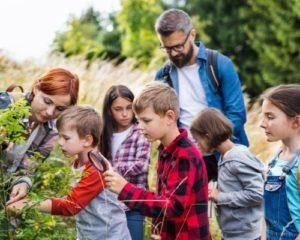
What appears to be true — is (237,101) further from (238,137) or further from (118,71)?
(118,71)

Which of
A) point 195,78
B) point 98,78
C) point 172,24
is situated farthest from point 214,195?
point 98,78

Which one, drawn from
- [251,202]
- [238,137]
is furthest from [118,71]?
[251,202]

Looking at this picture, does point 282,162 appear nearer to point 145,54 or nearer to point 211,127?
point 211,127

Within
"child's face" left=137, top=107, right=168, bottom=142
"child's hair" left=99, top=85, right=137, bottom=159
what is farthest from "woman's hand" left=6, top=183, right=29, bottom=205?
"child's hair" left=99, top=85, right=137, bottom=159

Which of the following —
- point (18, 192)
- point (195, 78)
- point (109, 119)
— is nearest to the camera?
point (18, 192)

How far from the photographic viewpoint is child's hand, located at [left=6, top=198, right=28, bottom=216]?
322cm

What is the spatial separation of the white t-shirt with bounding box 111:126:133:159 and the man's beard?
0.63 m

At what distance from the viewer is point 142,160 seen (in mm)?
4875

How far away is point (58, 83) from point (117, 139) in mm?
1059

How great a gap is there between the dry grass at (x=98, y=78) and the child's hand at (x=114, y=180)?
3.79 meters

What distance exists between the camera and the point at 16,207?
3.31m

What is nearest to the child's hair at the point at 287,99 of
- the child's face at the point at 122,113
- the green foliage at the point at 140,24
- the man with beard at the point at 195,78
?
the man with beard at the point at 195,78

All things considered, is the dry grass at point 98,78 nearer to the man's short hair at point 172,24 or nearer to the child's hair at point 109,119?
the child's hair at point 109,119

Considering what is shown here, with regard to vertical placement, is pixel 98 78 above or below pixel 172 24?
below
